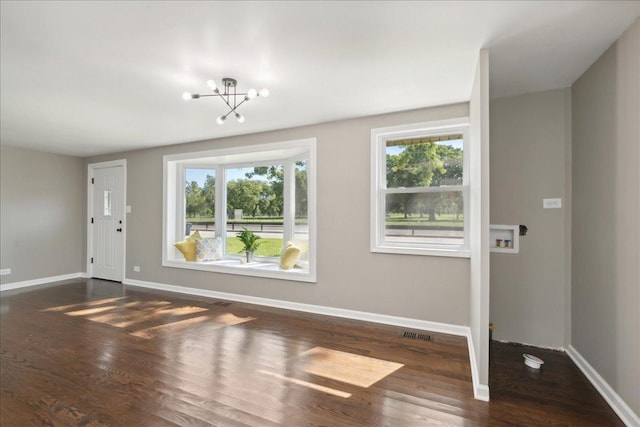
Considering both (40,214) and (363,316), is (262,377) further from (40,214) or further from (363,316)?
(40,214)

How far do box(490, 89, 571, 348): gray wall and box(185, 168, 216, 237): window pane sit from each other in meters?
4.17

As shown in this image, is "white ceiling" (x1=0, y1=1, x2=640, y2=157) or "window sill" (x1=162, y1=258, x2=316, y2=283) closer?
"white ceiling" (x1=0, y1=1, x2=640, y2=157)

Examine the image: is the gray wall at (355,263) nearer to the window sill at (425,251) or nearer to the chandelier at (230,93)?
the window sill at (425,251)

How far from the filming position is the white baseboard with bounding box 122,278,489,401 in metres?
2.38

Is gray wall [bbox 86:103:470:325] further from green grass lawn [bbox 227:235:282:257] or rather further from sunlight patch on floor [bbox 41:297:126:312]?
sunlight patch on floor [bbox 41:297:126:312]

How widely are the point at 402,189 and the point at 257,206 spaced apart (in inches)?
95.5

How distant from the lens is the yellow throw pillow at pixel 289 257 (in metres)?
4.31

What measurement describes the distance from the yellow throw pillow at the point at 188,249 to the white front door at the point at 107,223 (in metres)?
1.41

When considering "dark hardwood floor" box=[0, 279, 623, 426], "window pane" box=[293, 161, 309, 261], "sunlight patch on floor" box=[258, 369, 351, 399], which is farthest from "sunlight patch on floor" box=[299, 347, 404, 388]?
"window pane" box=[293, 161, 309, 261]

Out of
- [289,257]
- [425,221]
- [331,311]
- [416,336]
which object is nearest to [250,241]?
[289,257]

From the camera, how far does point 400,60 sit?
7.66 ft

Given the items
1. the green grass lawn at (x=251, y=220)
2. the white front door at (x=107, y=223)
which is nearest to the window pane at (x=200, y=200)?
the green grass lawn at (x=251, y=220)

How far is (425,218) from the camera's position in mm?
3453

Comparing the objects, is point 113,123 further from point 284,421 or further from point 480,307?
point 480,307
